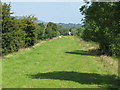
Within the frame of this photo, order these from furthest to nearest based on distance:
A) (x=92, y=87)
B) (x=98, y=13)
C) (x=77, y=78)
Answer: (x=77, y=78), (x=98, y=13), (x=92, y=87)

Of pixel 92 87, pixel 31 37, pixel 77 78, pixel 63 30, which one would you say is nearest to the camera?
pixel 92 87

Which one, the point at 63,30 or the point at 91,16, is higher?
the point at 91,16

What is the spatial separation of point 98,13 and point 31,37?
1305 inches

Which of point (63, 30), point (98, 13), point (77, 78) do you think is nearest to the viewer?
point (98, 13)

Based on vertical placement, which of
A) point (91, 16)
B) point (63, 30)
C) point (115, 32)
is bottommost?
point (63, 30)

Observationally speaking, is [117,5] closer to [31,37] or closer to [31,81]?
[31,81]

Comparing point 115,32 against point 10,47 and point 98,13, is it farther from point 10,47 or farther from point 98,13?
point 10,47

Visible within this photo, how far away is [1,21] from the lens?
85.7 ft

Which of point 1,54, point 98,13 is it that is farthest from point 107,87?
point 1,54

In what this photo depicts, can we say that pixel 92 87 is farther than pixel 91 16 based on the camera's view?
No

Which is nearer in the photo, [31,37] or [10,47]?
[10,47]

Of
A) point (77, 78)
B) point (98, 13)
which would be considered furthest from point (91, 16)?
point (77, 78)

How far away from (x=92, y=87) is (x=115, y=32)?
127 inches

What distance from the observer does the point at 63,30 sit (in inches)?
7313
